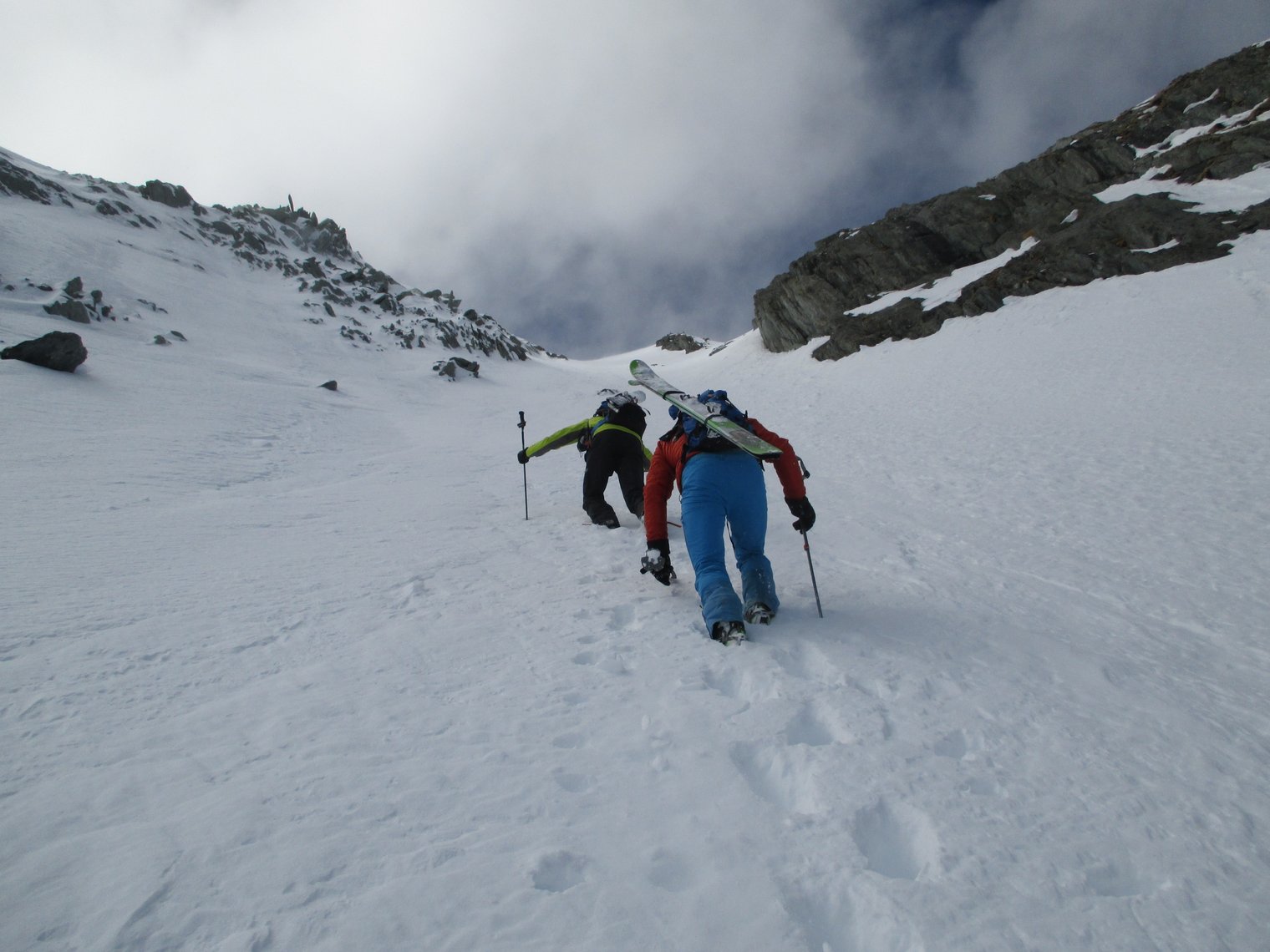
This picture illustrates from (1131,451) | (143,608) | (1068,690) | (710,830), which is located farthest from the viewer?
(1131,451)

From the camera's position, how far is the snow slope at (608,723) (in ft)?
6.17

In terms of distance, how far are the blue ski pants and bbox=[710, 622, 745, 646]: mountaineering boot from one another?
1.23 ft

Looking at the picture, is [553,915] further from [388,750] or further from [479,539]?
[479,539]

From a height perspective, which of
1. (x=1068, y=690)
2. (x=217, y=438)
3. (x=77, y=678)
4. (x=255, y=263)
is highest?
(x=255, y=263)

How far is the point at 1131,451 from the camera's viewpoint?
30.7ft

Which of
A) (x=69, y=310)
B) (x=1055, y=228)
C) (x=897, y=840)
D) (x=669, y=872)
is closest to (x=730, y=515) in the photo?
(x=897, y=840)

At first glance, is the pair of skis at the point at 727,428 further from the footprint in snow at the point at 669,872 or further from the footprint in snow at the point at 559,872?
the footprint in snow at the point at 559,872

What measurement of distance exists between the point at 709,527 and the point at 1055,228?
1350 inches

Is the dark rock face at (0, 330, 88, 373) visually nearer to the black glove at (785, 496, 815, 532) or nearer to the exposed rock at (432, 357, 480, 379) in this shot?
the black glove at (785, 496, 815, 532)

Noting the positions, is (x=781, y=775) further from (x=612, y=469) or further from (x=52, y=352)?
(x=52, y=352)

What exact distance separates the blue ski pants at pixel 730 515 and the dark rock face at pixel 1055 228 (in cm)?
2603

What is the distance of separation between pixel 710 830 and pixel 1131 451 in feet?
35.2

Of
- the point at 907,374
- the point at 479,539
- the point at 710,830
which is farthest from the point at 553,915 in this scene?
the point at 907,374

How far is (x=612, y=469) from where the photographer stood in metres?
7.42
